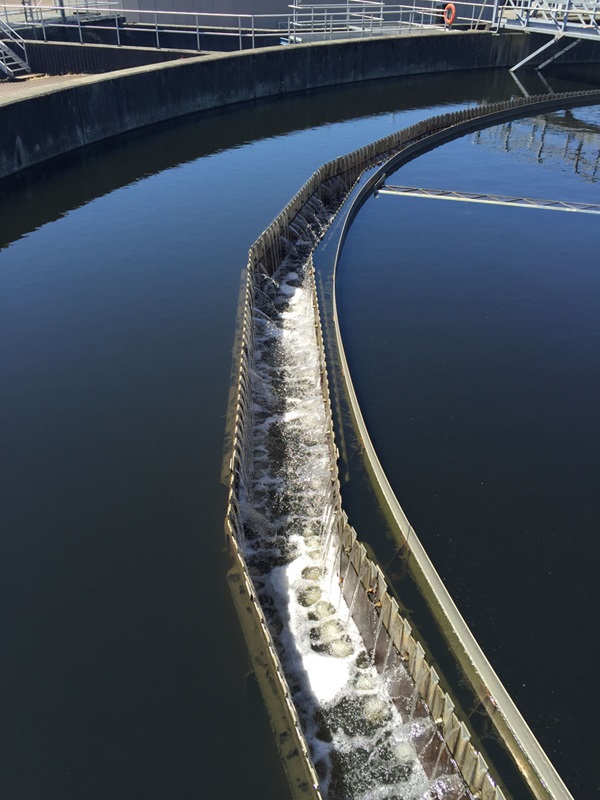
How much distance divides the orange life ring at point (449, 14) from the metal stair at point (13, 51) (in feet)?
143

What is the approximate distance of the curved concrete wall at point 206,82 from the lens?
39500 mm

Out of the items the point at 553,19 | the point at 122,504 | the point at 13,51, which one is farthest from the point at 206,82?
the point at 122,504

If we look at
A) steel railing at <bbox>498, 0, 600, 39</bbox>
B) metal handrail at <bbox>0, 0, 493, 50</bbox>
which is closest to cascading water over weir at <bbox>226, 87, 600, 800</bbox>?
metal handrail at <bbox>0, 0, 493, 50</bbox>

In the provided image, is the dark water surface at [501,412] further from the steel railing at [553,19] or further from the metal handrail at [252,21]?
the metal handrail at [252,21]

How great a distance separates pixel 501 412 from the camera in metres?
20.0

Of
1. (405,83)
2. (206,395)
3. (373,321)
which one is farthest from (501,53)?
(206,395)

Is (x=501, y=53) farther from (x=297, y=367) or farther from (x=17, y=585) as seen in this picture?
(x=17, y=585)

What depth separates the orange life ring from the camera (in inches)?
2707

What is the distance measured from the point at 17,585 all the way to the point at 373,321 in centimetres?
1572

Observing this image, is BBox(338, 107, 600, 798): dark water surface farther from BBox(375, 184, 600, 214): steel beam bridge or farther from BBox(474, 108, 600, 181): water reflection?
BBox(474, 108, 600, 181): water reflection

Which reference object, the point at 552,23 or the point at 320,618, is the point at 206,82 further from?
the point at 320,618

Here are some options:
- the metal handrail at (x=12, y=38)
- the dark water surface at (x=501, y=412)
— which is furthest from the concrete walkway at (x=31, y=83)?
the dark water surface at (x=501, y=412)

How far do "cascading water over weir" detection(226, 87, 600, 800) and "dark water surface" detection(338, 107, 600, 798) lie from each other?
190 centimetres

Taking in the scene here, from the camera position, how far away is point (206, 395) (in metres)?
20.9
